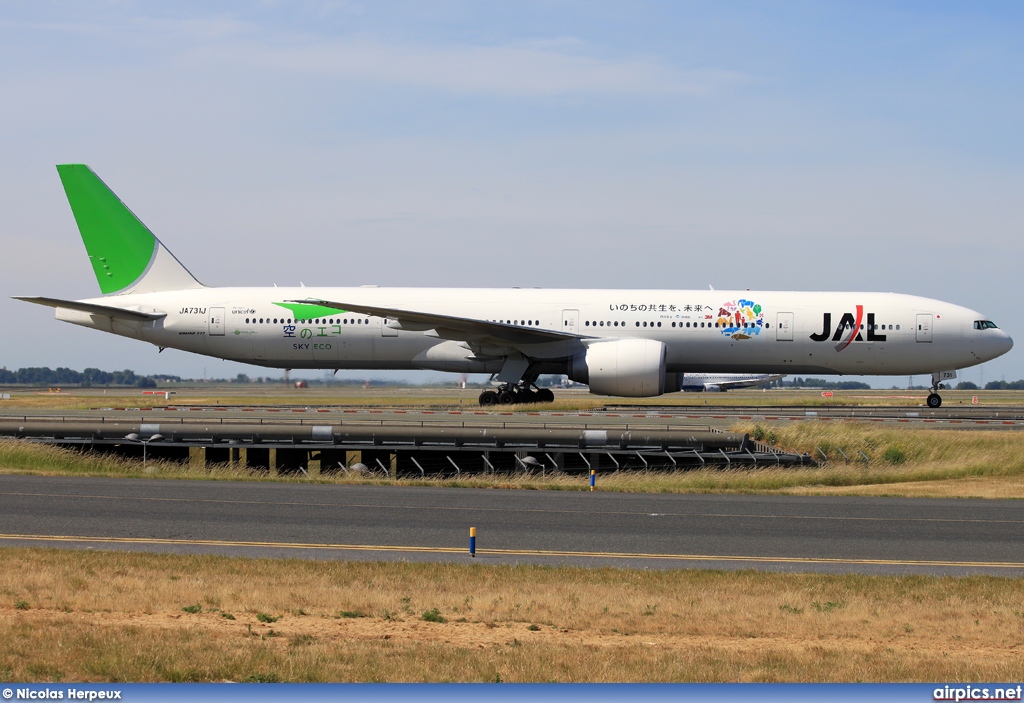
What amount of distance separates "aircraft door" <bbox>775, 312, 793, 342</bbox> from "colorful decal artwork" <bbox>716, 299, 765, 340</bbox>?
0.54 meters

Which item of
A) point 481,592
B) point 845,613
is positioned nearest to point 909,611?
point 845,613

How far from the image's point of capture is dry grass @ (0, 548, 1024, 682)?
8.38 meters

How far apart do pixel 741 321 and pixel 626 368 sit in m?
5.09

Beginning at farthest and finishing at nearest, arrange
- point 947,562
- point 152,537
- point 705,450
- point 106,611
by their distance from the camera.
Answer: point 705,450 → point 152,537 → point 947,562 → point 106,611

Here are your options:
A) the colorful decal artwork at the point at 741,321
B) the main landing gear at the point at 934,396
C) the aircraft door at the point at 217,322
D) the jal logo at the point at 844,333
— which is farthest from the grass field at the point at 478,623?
the main landing gear at the point at 934,396

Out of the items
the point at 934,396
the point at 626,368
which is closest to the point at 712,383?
the point at 934,396

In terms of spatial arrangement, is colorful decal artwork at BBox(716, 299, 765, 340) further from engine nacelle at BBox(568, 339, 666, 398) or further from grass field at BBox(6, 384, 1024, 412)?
grass field at BBox(6, 384, 1024, 412)

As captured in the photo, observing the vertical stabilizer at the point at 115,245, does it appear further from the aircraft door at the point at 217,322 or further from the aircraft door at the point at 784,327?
the aircraft door at the point at 784,327

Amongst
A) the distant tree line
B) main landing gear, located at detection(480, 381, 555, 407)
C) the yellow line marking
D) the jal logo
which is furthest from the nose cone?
the distant tree line

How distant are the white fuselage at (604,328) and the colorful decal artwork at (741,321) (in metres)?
0.04

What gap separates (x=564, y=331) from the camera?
3609 cm

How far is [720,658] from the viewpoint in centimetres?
871

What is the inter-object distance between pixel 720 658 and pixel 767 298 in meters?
28.6

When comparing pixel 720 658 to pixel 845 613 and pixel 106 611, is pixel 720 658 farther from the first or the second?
pixel 106 611
